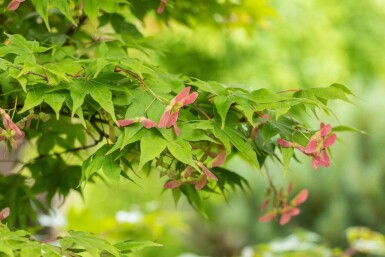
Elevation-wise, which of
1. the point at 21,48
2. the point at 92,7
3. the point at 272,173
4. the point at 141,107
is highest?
the point at 272,173

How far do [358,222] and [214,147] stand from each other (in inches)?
176

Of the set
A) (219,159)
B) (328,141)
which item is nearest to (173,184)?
(219,159)

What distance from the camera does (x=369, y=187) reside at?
5863 mm

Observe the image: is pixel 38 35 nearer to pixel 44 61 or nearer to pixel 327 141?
pixel 44 61

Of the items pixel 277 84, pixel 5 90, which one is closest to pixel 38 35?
pixel 5 90

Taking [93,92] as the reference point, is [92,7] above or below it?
above

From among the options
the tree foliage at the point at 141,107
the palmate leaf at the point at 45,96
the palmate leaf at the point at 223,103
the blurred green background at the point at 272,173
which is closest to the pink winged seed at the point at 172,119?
the tree foliage at the point at 141,107

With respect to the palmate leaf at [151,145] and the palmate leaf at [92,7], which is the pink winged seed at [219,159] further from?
the palmate leaf at [92,7]

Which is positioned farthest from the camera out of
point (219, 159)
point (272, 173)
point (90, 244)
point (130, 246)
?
point (272, 173)

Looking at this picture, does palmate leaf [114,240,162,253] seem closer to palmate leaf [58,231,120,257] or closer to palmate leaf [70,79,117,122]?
palmate leaf [58,231,120,257]

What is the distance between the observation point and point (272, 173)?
19.9ft

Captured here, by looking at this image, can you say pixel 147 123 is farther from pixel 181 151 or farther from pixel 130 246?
pixel 130 246

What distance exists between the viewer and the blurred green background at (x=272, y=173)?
5441 millimetres

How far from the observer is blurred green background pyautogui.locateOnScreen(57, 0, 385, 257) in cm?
544
